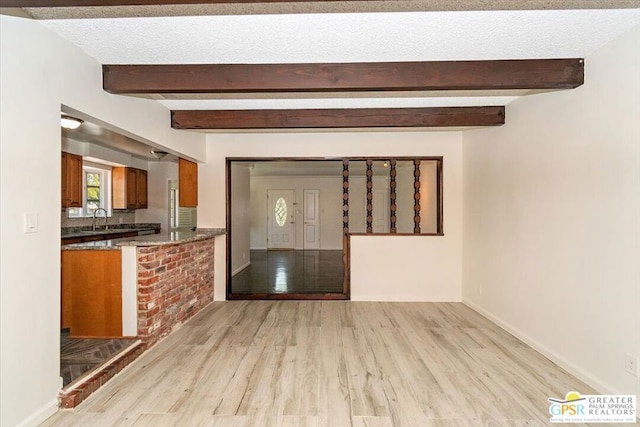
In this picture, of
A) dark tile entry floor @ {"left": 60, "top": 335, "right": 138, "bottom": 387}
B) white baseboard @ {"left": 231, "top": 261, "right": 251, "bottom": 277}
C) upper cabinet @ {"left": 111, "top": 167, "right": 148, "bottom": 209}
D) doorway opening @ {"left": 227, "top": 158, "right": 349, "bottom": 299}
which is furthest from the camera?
doorway opening @ {"left": 227, "top": 158, "right": 349, "bottom": 299}

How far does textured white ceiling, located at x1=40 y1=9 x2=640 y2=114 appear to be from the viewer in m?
2.06

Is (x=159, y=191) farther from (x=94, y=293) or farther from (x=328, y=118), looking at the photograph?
(x=328, y=118)

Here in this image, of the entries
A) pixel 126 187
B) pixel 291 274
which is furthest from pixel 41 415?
pixel 126 187

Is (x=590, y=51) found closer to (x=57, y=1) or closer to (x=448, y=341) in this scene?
(x=448, y=341)

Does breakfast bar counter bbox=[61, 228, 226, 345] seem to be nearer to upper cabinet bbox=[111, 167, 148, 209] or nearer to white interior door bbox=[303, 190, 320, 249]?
upper cabinet bbox=[111, 167, 148, 209]

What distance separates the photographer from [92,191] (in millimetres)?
6168

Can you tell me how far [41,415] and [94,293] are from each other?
128cm

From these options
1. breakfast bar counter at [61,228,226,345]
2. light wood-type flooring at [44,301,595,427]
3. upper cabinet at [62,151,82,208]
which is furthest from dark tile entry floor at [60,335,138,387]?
upper cabinet at [62,151,82,208]

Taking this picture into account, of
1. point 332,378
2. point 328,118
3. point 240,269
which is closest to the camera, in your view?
point 332,378

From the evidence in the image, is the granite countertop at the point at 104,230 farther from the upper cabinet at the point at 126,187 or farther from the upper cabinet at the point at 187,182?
the upper cabinet at the point at 187,182

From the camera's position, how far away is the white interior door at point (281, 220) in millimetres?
10883

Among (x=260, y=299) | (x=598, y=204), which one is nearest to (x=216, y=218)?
(x=260, y=299)

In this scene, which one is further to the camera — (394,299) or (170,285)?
(394,299)

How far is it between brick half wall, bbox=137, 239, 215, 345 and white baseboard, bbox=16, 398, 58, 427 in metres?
0.99
